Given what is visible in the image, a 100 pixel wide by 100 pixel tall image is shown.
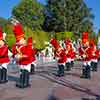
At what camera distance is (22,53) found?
1406 centimetres

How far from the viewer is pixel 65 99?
11609 millimetres

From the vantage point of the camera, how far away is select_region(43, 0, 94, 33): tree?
65.3 m

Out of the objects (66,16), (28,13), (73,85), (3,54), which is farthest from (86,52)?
(66,16)

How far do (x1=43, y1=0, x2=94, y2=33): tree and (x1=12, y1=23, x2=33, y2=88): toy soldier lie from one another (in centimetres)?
4990

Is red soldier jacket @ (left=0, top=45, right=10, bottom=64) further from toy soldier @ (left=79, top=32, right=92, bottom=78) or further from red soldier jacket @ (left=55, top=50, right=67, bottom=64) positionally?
toy soldier @ (left=79, top=32, right=92, bottom=78)

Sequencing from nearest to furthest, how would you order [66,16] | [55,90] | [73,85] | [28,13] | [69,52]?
[55,90]
[73,85]
[69,52]
[28,13]
[66,16]

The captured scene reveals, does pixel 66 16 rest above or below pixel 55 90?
above

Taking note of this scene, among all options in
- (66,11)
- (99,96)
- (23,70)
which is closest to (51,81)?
(23,70)

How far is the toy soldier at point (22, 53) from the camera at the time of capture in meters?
13.8

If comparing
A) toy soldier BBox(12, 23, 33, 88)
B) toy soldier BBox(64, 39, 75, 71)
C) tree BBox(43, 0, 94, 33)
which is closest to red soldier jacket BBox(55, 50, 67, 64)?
toy soldier BBox(64, 39, 75, 71)

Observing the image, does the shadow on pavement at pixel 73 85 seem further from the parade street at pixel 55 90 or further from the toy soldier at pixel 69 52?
the toy soldier at pixel 69 52

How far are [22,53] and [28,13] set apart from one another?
44.1 metres

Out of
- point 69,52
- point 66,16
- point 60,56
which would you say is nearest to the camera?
point 60,56

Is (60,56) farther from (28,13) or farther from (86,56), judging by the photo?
(28,13)
